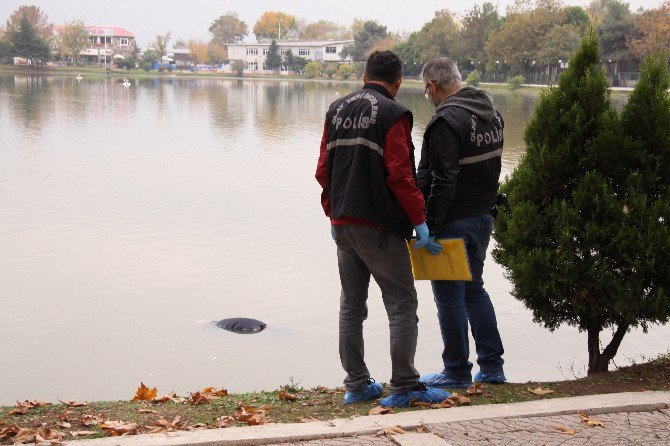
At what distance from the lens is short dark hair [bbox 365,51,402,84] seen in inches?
185

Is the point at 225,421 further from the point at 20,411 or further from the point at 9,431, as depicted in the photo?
the point at 20,411

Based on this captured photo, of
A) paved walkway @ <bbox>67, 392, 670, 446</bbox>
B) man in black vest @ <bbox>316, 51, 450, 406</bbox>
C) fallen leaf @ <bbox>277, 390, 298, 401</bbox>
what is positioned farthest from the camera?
fallen leaf @ <bbox>277, 390, 298, 401</bbox>

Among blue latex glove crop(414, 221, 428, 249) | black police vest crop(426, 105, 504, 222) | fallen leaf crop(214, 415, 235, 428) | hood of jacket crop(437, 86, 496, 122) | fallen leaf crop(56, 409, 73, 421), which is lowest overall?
fallen leaf crop(56, 409, 73, 421)

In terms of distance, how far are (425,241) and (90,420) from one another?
1.93m

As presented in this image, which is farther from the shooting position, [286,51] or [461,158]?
[286,51]

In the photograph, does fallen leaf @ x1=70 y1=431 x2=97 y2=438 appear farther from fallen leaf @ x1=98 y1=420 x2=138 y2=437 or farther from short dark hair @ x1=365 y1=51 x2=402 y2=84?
short dark hair @ x1=365 y1=51 x2=402 y2=84

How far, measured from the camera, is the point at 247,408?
193 inches

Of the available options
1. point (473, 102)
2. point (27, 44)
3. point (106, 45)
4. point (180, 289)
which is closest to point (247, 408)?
point (473, 102)

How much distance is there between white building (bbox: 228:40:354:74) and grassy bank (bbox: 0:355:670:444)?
467ft

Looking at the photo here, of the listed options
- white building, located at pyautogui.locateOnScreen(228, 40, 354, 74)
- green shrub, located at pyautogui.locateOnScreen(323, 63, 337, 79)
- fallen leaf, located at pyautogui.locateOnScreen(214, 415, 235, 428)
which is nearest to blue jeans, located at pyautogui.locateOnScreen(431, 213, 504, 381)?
fallen leaf, located at pyautogui.locateOnScreen(214, 415, 235, 428)

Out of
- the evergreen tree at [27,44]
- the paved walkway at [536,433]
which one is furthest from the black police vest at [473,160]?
the evergreen tree at [27,44]

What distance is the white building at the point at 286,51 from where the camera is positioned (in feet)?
509

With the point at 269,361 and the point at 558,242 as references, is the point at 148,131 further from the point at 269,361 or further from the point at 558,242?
the point at 558,242

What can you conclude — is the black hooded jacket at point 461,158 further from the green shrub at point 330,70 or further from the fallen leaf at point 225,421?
the green shrub at point 330,70
